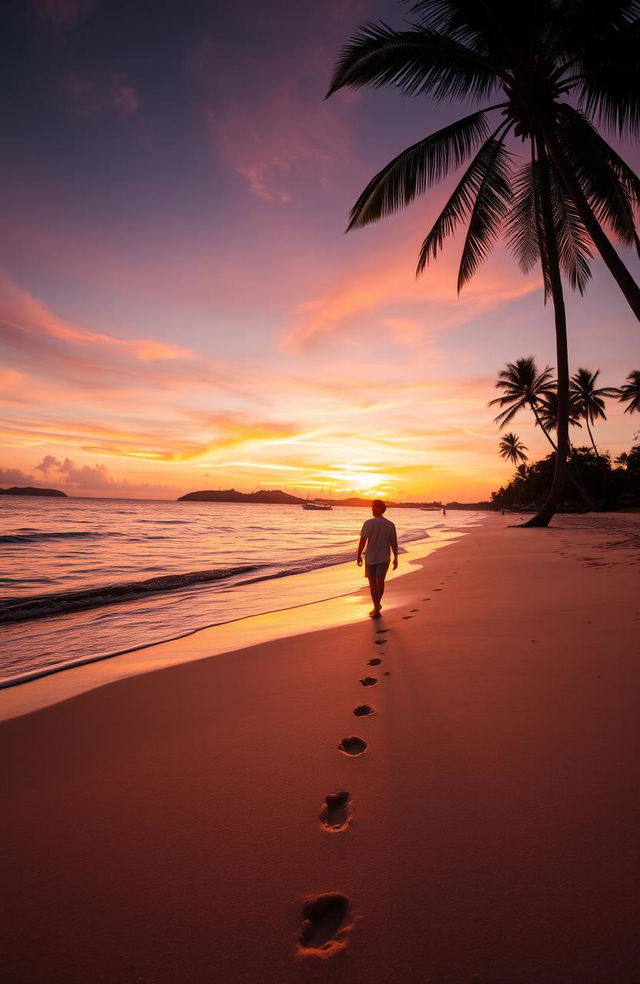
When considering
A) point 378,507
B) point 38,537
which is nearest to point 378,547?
point 378,507

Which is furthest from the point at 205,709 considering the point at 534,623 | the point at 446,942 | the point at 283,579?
the point at 283,579

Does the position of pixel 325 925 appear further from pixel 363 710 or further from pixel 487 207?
pixel 487 207

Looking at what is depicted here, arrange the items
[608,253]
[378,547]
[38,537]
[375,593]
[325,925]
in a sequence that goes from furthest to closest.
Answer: [38,537] < [608,253] < [378,547] < [375,593] < [325,925]

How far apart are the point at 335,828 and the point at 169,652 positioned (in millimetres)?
3280

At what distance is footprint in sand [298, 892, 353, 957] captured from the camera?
1.26 m

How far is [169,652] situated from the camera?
4582mm

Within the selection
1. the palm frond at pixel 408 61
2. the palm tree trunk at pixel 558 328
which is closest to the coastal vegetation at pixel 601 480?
the palm tree trunk at pixel 558 328

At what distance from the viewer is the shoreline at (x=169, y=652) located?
139 inches


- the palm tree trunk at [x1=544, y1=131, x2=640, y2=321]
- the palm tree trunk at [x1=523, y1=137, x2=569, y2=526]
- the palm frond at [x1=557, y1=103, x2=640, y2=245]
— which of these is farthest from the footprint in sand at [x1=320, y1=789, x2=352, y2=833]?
the palm tree trunk at [x1=523, y1=137, x2=569, y2=526]

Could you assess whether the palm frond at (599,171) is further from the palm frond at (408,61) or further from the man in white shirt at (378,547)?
the man in white shirt at (378,547)

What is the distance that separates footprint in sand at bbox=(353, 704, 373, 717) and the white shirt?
317 centimetres

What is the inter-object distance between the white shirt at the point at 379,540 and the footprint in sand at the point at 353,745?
11.8ft

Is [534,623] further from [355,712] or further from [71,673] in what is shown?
[71,673]

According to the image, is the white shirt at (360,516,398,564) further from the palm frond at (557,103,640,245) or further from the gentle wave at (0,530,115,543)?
the gentle wave at (0,530,115,543)
